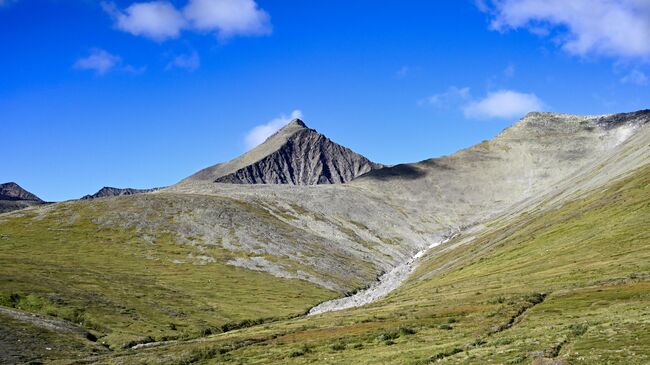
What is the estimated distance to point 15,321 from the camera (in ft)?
261

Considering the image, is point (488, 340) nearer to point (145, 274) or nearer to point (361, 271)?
point (145, 274)

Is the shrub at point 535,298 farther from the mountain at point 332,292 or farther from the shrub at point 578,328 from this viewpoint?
the shrub at point 578,328

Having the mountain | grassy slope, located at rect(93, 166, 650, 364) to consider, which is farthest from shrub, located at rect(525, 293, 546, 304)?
the mountain

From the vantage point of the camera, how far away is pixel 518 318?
195 feet

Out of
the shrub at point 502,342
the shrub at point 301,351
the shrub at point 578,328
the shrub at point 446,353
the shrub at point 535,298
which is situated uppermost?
the shrub at point 578,328

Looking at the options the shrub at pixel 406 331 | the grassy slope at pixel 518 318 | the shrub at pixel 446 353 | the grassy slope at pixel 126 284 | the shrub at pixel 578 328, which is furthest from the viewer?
the grassy slope at pixel 126 284

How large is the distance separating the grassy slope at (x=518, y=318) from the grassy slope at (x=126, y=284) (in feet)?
68.5

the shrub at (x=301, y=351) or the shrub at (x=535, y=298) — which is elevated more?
the shrub at (x=535, y=298)

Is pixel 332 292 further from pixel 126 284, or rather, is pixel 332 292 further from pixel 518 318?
pixel 518 318

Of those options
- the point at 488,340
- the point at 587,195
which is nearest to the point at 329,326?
the point at 488,340

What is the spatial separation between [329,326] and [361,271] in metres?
96.4

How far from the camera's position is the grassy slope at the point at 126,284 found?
9456 cm

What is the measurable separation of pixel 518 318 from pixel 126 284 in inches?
3553

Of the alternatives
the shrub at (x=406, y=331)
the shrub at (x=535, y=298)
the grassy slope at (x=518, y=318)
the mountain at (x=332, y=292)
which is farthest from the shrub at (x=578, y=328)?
the shrub at (x=535, y=298)
